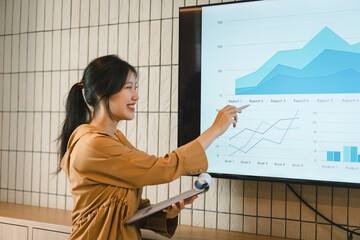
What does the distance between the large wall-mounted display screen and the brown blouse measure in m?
0.50

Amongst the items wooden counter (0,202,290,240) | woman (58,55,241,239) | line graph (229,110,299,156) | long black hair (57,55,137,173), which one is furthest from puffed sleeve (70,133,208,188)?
wooden counter (0,202,290,240)

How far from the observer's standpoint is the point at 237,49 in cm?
189

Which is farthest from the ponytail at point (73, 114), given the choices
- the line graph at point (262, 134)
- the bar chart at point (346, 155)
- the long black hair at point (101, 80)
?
the bar chart at point (346, 155)

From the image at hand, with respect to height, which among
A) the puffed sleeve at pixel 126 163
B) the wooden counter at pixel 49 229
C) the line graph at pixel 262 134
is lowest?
the wooden counter at pixel 49 229

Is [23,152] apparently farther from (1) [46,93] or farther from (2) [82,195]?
(2) [82,195]

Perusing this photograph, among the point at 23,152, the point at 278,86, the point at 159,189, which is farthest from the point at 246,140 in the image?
the point at 23,152

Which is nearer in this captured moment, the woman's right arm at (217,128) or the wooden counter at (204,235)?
the woman's right arm at (217,128)

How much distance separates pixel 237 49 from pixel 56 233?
1397mm

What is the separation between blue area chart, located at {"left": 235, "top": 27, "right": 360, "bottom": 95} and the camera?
168 centimetres

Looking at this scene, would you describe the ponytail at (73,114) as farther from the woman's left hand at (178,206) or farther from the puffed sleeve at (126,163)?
the woman's left hand at (178,206)

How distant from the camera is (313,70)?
5.72 ft

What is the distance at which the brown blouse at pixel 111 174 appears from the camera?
→ 1.40 meters

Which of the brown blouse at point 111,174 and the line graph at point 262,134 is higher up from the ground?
the line graph at point 262,134

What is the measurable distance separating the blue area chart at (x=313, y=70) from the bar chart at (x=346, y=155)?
0.85 ft
